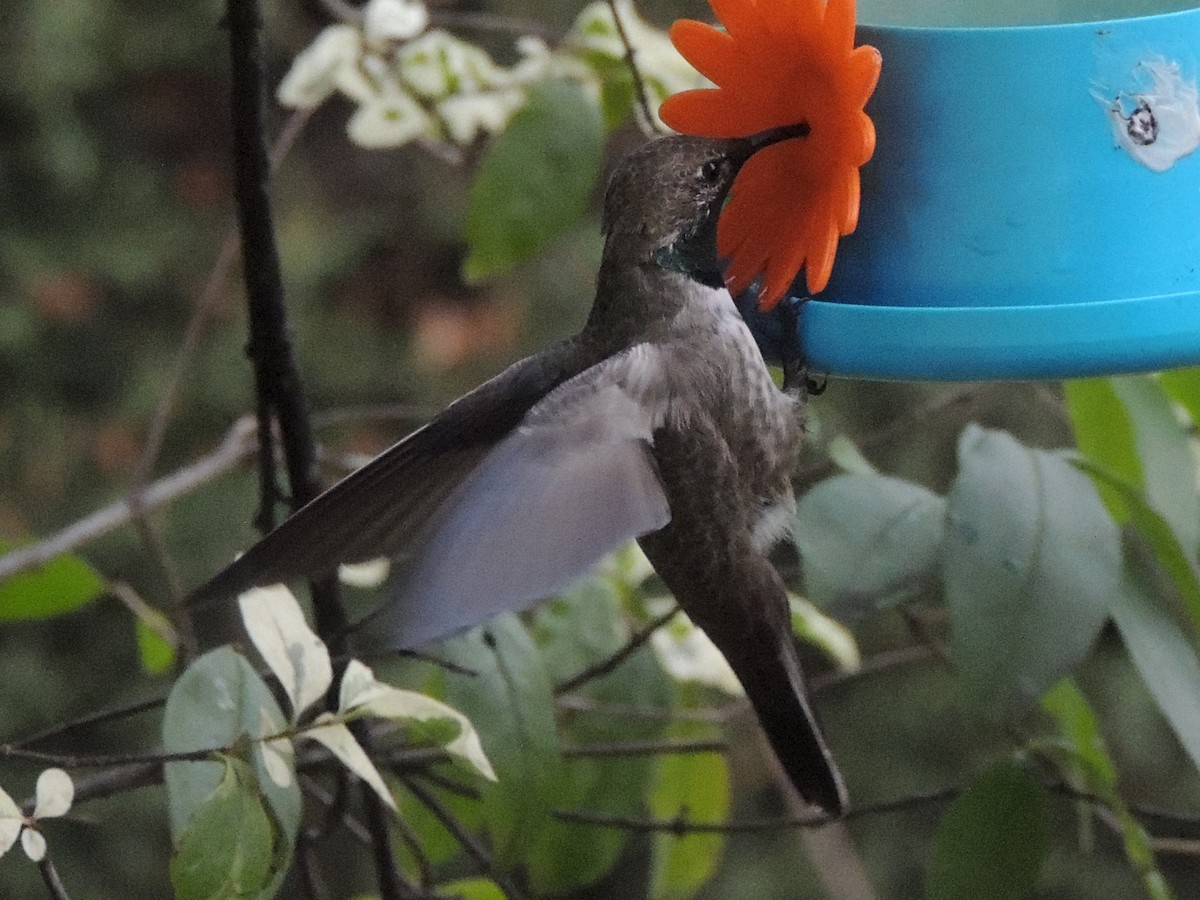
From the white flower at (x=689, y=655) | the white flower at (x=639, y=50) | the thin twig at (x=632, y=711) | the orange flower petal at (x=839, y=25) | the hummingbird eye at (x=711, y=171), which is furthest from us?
the white flower at (x=689, y=655)

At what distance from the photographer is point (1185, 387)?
175 centimetres

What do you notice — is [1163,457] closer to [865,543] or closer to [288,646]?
[865,543]

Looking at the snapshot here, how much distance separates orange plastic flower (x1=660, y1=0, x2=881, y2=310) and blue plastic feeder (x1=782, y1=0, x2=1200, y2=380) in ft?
0.28

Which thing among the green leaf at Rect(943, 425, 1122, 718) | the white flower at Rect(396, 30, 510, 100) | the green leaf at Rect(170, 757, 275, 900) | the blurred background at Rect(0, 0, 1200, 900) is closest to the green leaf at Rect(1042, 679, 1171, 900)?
the green leaf at Rect(943, 425, 1122, 718)

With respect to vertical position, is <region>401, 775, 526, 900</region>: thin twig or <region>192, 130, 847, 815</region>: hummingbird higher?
<region>192, 130, 847, 815</region>: hummingbird

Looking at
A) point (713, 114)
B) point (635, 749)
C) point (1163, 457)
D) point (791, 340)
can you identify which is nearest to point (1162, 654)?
point (1163, 457)

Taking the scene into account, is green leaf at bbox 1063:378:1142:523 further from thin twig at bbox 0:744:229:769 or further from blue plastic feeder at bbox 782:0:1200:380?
thin twig at bbox 0:744:229:769

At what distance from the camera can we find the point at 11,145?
4.14 metres

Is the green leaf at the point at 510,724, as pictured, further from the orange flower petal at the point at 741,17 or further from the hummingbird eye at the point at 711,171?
the orange flower petal at the point at 741,17

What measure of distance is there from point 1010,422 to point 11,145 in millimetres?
2600

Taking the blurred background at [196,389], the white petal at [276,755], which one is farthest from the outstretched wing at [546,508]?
the blurred background at [196,389]

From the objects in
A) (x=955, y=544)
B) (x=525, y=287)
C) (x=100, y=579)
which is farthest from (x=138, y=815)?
(x=955, y=544)

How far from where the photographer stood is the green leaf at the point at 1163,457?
1.65m

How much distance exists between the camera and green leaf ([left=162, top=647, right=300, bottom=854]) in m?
1.22
